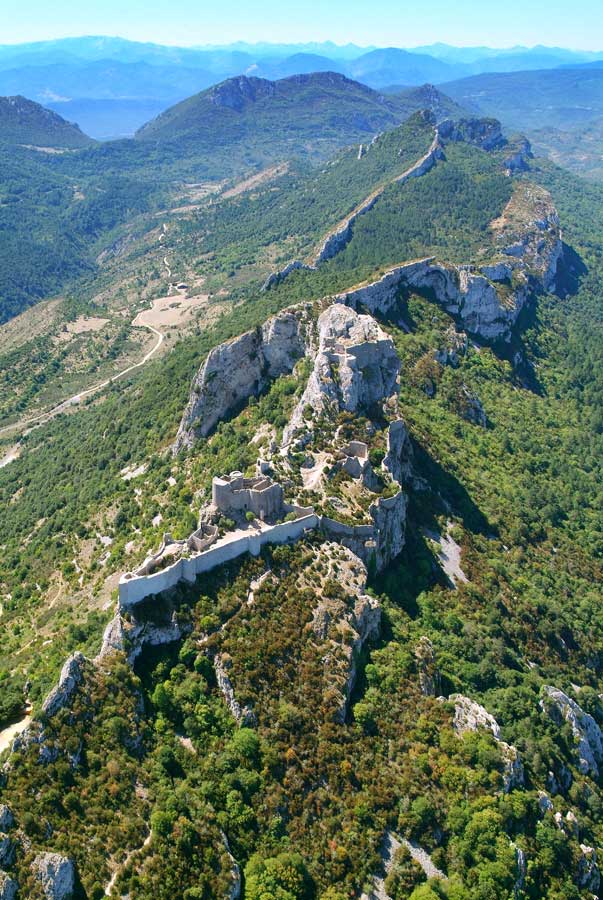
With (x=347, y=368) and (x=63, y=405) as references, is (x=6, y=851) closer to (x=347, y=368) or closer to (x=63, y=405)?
(x=347, y=368)

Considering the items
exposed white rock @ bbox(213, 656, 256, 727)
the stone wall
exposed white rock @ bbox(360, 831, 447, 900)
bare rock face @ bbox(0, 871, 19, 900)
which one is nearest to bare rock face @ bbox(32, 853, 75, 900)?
bare rock face @ bbox(0, 871, 19, 900)

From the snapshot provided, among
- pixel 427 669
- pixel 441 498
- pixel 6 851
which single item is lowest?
pixel 441 498

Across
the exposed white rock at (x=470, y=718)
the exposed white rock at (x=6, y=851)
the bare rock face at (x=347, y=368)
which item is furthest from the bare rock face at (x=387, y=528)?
the exposed white rock at (x=6, y=851)

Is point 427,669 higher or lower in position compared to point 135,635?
lower

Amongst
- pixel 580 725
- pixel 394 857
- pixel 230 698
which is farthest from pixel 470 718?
pixel 230 698

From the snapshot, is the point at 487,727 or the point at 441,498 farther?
the point at 441,498

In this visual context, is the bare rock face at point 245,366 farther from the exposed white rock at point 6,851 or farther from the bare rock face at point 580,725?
the exposed white rock at point 6,851
